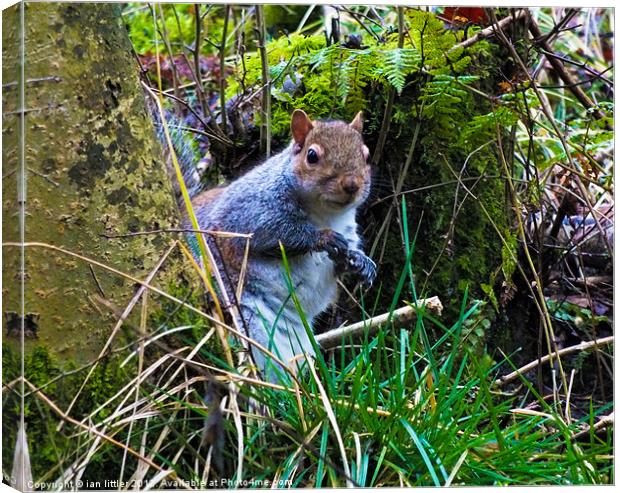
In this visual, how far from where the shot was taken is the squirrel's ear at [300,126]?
148 inches

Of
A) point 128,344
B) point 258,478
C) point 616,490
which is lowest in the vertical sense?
point 616,490

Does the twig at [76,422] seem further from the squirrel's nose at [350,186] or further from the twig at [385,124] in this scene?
the twig at [385,124]

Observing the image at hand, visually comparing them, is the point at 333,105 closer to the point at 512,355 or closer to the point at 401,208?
the point at 401,208

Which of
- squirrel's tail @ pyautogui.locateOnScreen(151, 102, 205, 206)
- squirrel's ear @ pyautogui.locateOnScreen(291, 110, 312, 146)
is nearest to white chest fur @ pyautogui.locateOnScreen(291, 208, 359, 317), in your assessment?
squirrel's ear @ pyautogui.locateOnScreen(291, 110, 312, 146)

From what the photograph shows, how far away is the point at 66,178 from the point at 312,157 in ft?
3.57

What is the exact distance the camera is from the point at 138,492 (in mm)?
3148

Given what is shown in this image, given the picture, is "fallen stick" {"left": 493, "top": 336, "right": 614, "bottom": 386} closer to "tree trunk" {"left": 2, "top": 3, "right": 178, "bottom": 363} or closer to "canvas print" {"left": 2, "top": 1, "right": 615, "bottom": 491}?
"canvas print" {"left": 2, "top": 1, "right": 615, "bottom": 491}

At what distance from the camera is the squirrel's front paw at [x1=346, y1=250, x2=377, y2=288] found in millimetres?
3920

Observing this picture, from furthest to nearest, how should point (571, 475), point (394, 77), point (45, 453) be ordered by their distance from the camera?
1. point (394, 77)
2. point (571, 475)
3. point (45, 453)

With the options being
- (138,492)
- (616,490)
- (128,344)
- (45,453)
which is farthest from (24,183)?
(616,490)

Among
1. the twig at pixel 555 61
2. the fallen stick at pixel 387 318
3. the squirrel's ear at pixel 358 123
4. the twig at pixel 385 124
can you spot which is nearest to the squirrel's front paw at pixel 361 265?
the fallen stick at pixel 387 318

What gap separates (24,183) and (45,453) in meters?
0.92

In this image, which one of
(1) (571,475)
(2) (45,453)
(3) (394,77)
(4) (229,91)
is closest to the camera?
(2) (45,453)

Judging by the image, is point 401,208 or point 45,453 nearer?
point 45,453
